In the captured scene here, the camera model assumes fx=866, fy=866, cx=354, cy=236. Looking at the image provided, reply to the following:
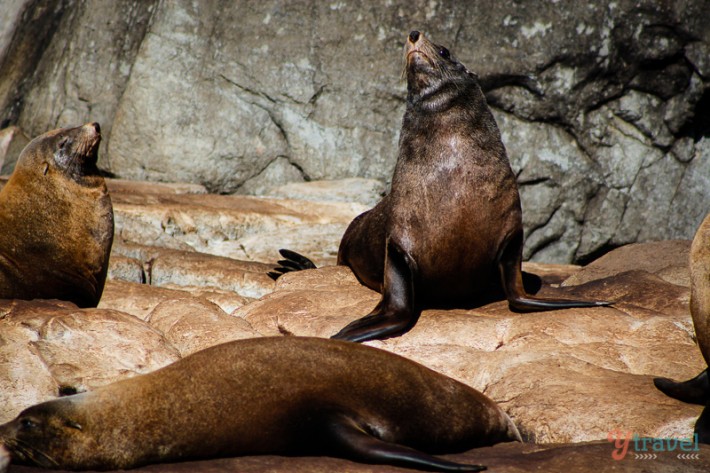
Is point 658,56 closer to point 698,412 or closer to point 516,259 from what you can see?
point 516,259

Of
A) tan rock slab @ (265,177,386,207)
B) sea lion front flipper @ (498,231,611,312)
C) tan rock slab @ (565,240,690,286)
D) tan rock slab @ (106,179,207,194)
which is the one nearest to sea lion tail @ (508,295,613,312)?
sea lion front flipper @ (498,231,611,312)

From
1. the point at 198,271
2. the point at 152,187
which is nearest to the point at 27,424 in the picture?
the point at 198,271

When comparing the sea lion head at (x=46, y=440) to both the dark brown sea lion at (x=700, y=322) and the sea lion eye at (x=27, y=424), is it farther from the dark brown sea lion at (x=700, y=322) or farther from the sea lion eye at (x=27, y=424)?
the dark brown sea lion at (x=700, y=322)

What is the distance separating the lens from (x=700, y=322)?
387 cm

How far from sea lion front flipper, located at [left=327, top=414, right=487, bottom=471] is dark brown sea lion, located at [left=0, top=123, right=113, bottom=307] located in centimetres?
339

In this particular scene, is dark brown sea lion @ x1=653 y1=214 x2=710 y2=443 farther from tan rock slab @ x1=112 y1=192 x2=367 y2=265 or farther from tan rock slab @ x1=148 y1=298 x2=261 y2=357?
tan rock slab @ x1=112 y1=192 x2=367 y2=265

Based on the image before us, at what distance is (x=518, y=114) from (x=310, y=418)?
910cm

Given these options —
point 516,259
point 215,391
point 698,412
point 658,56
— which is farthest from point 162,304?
point 658,56

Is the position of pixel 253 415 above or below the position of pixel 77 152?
below

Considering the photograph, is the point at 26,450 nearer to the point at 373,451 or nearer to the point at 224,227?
the point at 373,451

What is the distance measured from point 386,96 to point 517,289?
6.67m

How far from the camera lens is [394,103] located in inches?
472

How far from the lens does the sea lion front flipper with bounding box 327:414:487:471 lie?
2996 millimetres

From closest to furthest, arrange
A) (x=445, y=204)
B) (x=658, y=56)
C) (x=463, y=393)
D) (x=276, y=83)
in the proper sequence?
(x=463, y=393), (x=445, y=204), (x=658, y=56), (x=276, y=83)
